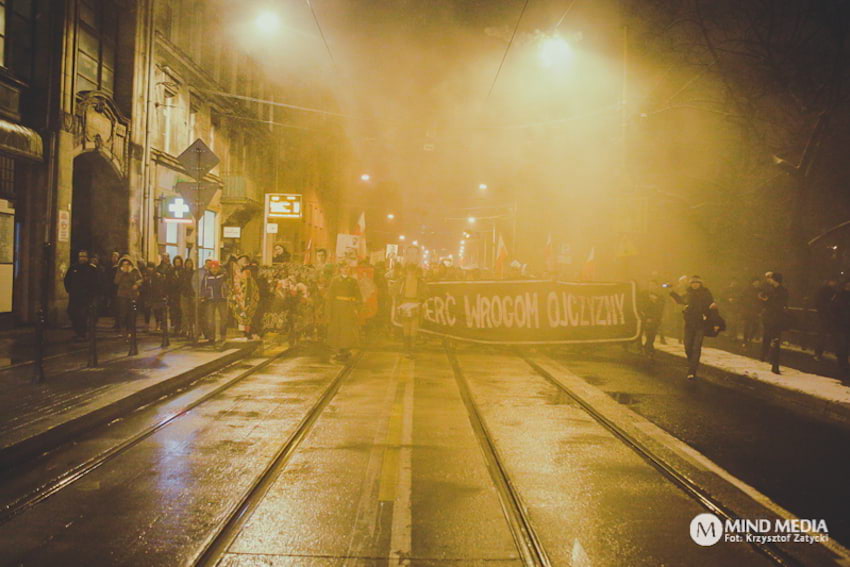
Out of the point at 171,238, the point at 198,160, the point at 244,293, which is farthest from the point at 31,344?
the point at 171,238

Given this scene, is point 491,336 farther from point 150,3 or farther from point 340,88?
point 340,88

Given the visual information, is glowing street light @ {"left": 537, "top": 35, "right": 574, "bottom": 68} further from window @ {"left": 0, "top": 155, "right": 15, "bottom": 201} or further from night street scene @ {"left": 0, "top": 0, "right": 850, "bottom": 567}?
window @ {"left": 0, "top": 155, "right": 15, "bottom": 201}

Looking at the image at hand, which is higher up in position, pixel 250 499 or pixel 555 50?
pixel 555 50

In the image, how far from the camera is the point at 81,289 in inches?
519

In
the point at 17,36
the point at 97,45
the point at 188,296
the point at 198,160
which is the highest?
the point at 97,45

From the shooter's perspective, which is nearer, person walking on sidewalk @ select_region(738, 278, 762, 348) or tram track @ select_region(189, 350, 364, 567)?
tram track @ select_region(189, 350, 364, 567)

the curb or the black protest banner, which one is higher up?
the black protest banner

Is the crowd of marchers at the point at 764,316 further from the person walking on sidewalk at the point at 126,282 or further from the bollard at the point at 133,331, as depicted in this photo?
the person walking on sidewalk at the point at 126,282

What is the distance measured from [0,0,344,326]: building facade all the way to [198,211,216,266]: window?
66 millimetres

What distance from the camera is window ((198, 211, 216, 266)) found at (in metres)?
27.2

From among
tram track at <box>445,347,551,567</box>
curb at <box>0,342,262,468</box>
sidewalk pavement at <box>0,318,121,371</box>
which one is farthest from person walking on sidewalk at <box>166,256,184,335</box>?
tram track at <box>445,347,551,567</box>

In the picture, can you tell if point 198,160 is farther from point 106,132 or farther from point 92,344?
point 106,132

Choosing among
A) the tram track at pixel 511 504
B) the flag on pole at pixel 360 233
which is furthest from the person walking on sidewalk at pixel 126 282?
the flag on pole at pixel 360 233

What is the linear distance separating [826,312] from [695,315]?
3.71m
